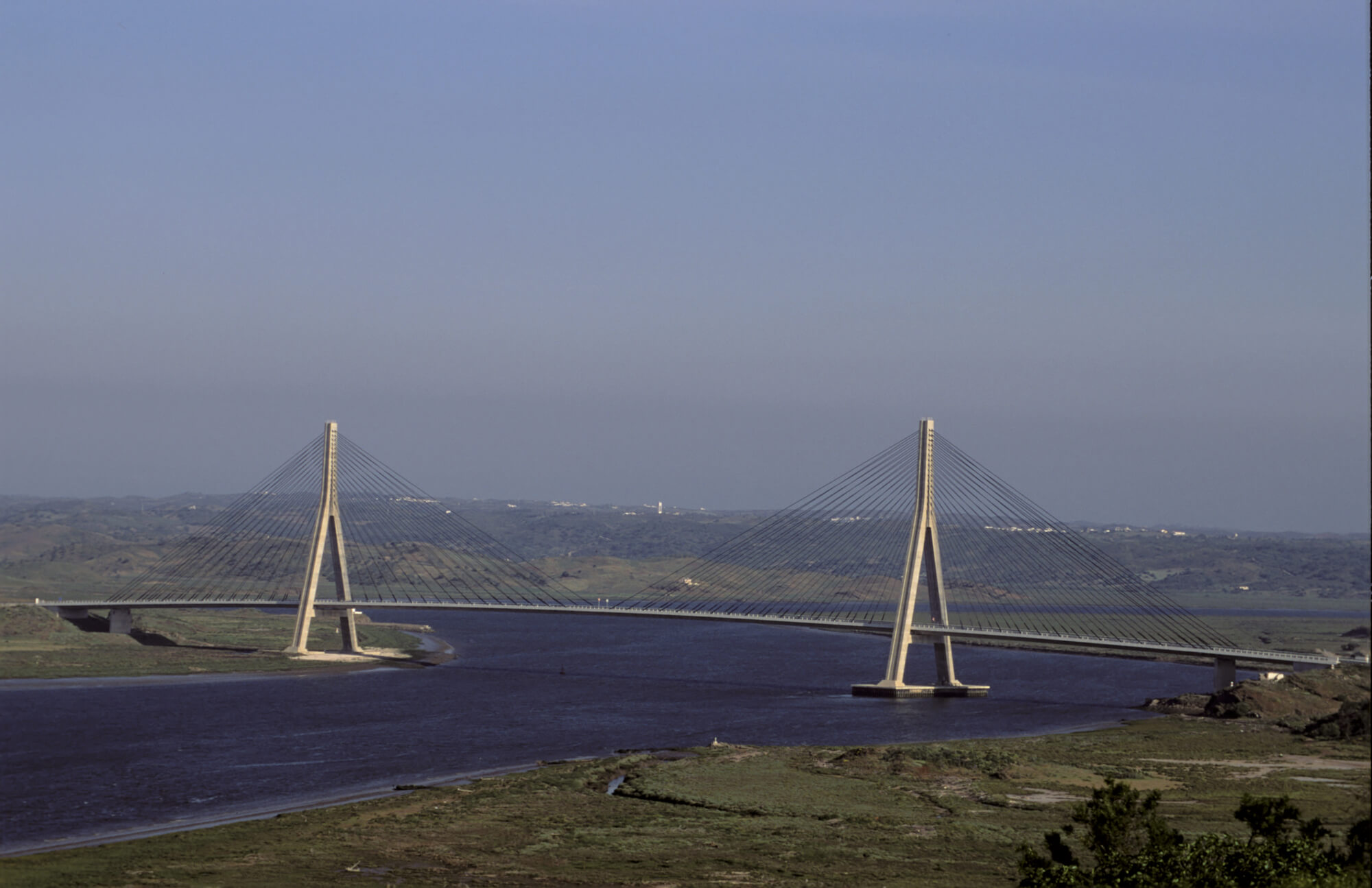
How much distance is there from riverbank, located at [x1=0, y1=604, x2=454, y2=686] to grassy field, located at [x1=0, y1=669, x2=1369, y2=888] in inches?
1614

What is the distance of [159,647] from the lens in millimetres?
96375

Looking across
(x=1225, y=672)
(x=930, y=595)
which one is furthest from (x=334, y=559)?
(x=1225, y=672)

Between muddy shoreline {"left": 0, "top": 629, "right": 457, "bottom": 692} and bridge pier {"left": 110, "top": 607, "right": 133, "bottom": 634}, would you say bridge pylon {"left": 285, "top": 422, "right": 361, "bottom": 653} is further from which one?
bridge pier {"left": 110, "top": 607, "right": 133, "bottom": 634}

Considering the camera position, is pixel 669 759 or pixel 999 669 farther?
pixel 999 669

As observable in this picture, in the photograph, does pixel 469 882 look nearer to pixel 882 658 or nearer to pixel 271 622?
pixel 882 658

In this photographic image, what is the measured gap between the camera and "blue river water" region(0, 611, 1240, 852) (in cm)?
4838

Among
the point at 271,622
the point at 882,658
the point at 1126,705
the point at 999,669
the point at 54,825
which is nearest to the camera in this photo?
the point at 54,825

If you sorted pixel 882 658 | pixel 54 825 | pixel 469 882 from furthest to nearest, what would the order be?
pixel 882 658 → pixel 54 825 → pixel 469 882

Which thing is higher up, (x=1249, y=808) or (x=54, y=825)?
(x=1249, y=808)

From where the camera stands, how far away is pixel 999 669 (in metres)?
104

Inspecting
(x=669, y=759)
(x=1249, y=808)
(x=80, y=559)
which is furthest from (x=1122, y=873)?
Result: (x=80, y=559)

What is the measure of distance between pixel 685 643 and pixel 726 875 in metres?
91.8

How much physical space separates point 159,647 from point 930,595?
1997 inches

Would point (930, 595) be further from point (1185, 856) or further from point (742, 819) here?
point (1185, 856)
